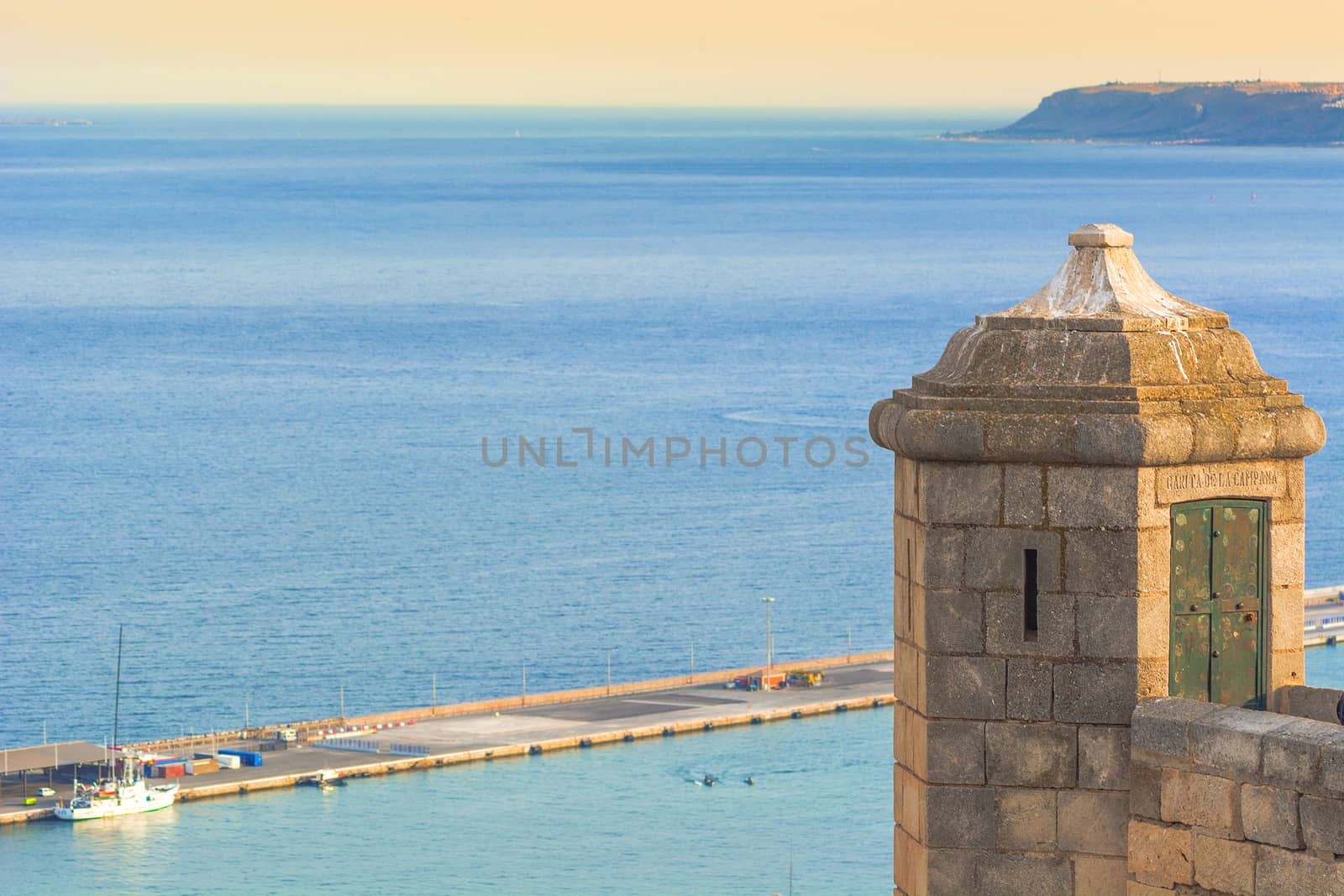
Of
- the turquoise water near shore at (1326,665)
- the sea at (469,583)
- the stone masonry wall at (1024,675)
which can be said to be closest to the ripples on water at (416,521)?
the sea at (469,583)

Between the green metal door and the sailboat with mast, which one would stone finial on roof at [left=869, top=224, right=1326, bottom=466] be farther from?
the sailboat with mast

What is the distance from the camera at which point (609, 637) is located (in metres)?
106

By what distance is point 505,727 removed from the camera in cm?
9994

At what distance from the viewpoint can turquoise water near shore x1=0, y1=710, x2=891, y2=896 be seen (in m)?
87.9

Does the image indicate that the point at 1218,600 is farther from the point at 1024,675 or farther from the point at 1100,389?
the point at 1100,389

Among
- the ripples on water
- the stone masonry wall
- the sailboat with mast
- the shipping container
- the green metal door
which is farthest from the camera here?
the ripples on water

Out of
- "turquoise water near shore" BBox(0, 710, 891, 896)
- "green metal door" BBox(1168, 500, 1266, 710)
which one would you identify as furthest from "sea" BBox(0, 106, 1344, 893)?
"green metal door" BBox(1168, 500, 1266, 710)

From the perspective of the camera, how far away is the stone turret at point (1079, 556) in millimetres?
10516

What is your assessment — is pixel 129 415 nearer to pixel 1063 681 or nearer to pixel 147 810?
pixel 147 810

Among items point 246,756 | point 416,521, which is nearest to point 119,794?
point 246,756

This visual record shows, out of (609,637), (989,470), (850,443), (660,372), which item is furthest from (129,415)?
(989,470)

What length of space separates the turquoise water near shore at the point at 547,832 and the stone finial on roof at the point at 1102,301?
76.4m

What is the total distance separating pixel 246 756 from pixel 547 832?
12146 millimetres

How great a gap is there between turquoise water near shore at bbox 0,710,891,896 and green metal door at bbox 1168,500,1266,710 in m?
76.2
